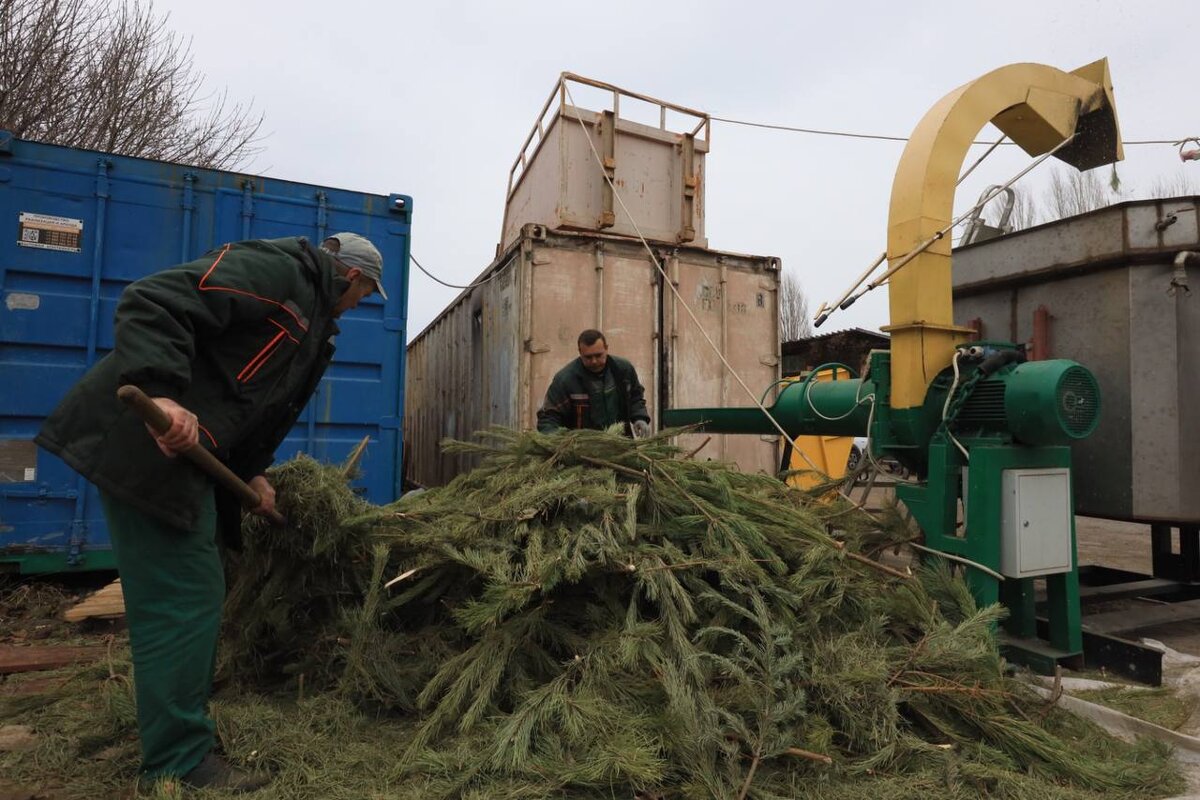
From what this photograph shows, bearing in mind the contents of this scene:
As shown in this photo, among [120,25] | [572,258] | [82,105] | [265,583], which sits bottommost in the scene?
[265,583]

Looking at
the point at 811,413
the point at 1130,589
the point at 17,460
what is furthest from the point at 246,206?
the point at 1130,589

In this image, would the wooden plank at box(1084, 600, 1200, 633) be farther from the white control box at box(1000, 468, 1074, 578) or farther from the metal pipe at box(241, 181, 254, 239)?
the metal pipe at box(241, 181, 254, 239)

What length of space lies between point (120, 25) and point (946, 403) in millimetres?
9754

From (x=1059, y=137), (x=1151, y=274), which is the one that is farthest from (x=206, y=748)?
(x=1059, y=137)

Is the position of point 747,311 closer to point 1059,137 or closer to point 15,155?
point 1059,137

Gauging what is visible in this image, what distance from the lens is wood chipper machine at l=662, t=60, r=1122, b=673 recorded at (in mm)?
3107

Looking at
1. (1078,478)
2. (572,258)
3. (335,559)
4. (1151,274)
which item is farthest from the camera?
(572,258)

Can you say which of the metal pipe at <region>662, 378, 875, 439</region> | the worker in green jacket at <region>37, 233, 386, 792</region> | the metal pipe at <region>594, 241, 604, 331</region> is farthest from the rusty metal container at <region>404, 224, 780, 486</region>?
the worker in green jacket at <region>37, 233, 386, 792</region>

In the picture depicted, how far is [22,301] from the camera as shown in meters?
4.27

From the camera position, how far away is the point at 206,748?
2.05 metres

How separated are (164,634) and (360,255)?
1429 millimetres

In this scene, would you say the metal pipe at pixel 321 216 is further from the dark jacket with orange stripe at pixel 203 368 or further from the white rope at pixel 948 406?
the white rope at pixel 948 406

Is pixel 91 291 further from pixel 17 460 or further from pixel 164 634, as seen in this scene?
pixel 164 634

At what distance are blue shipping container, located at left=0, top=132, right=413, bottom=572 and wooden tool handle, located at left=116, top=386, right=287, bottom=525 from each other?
259 centimetres
